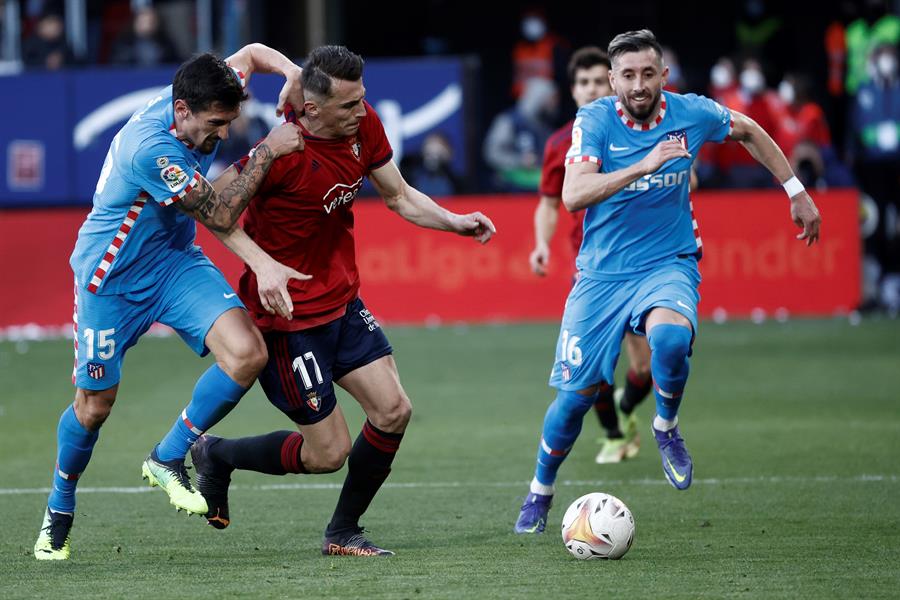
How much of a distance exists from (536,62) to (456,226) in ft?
52.0

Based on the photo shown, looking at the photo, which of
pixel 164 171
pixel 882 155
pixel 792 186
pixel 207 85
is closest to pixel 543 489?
pixel 792 186

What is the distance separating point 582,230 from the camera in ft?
28.8

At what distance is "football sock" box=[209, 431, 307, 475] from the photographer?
22.6 ft

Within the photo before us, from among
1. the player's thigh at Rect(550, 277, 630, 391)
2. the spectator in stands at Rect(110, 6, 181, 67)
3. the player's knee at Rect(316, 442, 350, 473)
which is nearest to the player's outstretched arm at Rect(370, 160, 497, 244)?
the player's thigh at Rect(550, 277, 630, 391)

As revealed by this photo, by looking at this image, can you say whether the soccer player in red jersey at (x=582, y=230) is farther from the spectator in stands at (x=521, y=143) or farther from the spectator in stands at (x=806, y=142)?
the spectator in stands at (x=521, y=143)

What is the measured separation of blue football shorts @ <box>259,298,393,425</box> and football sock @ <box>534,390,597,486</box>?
93cm

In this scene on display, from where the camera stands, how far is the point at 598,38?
24844 mm

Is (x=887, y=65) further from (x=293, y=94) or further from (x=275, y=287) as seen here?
(x=275, y=287)

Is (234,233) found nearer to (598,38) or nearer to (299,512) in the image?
(299,512)

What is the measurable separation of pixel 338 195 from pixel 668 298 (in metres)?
1.58

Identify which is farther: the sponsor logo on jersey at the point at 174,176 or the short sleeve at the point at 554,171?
the short sleeve at the point at 554,171

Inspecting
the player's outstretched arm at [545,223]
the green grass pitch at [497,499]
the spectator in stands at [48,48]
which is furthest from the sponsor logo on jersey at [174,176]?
the spectator in stands at [48,48]

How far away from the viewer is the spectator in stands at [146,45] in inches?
762

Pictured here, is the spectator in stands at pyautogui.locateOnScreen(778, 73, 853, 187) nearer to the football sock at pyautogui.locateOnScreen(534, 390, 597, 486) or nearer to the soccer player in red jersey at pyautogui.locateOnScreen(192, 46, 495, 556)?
the football sock at pyautogui.locateOnScreen(534, 390, 597, 486)
